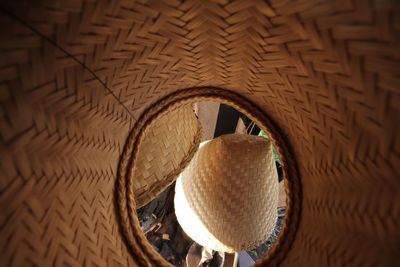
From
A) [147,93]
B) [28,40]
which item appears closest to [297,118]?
[147,93]

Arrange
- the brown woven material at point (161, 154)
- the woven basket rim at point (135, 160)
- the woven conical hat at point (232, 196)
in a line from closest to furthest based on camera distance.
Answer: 1. the woven basket rim at point (135, 160)
2. the woven conical hat at point (232, 196)
3. the brown woven material at point (161, 154)

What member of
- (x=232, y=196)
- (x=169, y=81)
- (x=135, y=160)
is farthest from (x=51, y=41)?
(x=232, y=196)

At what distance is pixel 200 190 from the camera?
4.17 feet

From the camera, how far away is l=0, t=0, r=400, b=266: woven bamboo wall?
1.48 ft

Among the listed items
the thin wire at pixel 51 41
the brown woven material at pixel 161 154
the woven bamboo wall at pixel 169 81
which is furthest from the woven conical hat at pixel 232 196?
the thin wire at pixel 51 41

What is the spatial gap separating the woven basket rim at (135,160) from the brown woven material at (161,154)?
0.36 meters

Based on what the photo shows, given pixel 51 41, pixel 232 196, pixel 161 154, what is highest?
pixel 51 41

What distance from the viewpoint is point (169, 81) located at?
913 millimetres

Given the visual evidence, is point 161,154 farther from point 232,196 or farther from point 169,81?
point 169,81

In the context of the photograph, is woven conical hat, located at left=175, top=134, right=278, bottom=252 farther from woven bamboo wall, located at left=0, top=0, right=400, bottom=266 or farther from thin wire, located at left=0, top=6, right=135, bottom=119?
thin wire, located at left=0, top=6, right=135, bottom=119

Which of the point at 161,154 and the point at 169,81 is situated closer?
the point at 169,81

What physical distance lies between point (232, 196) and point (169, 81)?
0.59 m

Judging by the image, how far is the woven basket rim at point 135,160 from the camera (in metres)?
0.94

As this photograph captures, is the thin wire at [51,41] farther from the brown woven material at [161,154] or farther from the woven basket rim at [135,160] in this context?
the brown woven material at [161,154]
